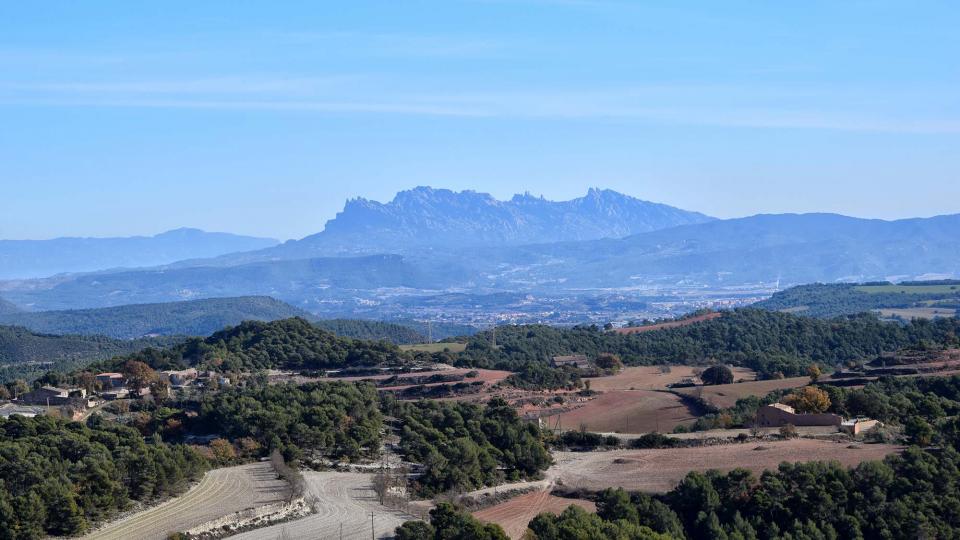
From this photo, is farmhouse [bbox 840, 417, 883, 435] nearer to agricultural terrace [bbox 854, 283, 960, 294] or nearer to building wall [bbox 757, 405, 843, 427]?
building wall [bbox 757, 405, 843, 427]

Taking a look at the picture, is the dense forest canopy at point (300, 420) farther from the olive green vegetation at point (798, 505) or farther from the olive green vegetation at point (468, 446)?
the olive green vegetation at point (798, 505)

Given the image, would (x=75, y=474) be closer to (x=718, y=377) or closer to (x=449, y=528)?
(x=449, y=528)

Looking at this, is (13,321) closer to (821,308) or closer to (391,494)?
(821,308)

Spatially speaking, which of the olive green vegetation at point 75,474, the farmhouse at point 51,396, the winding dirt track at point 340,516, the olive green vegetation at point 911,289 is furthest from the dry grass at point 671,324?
the olive green vegetation at point 75,474

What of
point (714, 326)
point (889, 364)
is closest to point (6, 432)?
point (889, 364)

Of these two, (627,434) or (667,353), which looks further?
(667,353)

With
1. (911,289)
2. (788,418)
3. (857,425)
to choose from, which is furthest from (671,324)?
(911,289)
